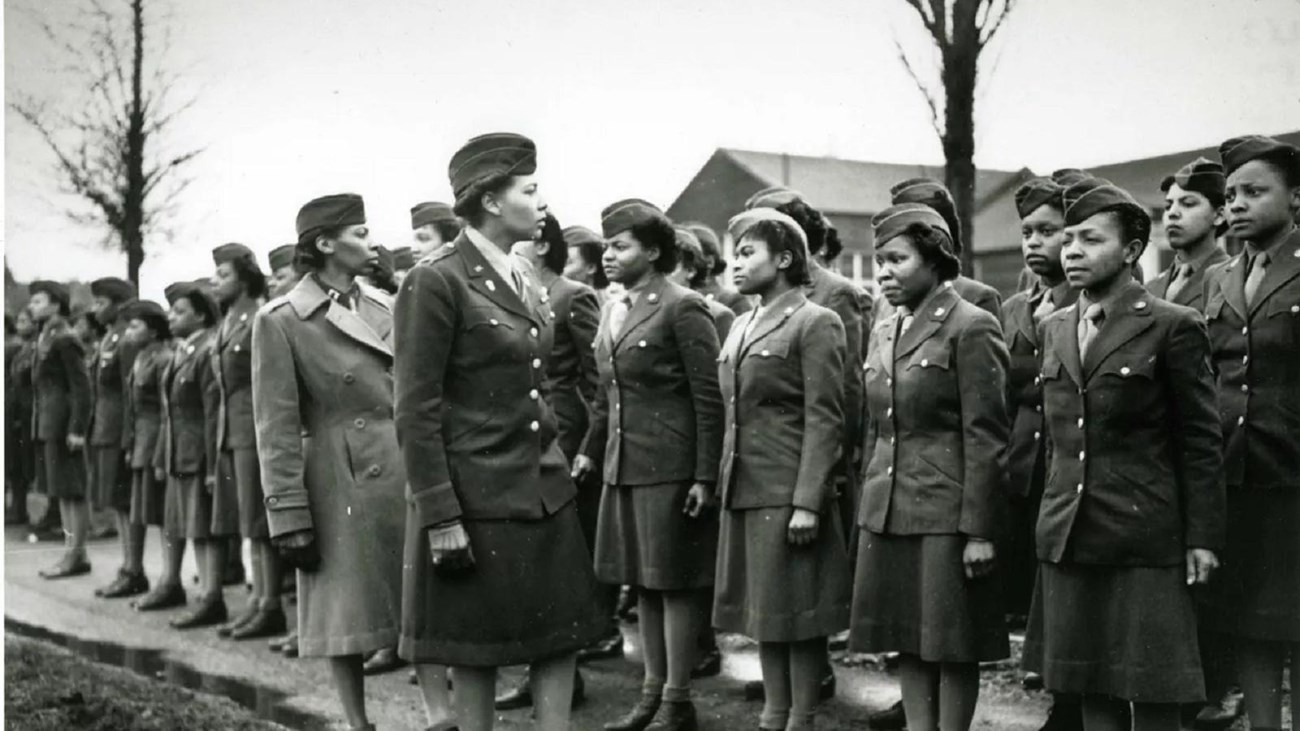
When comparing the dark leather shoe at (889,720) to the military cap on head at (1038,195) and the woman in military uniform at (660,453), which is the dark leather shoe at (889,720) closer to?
the woman in military uniform at (660,453)

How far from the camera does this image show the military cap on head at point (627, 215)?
604cm

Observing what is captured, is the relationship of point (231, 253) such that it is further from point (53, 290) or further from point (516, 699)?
point (516, 699)

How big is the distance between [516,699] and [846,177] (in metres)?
3.88

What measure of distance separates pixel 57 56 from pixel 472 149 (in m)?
3.59

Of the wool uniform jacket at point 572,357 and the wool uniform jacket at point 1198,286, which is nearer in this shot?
the wool uniform jacket at point 1198,286

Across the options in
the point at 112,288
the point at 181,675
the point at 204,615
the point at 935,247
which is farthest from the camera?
the point at 112,288

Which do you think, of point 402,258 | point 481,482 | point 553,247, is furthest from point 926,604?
point 402,258

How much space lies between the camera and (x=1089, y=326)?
4445 millimetres

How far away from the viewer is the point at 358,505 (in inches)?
208

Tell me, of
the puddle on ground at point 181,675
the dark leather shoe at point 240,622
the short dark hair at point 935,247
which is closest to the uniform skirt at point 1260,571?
the short dark hair at point 935,247

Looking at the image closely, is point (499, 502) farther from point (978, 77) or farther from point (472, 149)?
point (978, 77)

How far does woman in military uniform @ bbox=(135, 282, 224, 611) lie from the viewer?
29.7ft

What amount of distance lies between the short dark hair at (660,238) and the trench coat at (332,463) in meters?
1.41

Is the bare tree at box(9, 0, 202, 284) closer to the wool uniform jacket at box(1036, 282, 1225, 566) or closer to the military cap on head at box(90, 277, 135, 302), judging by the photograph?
the military cap on head at box(90, 277, 135, 302)
